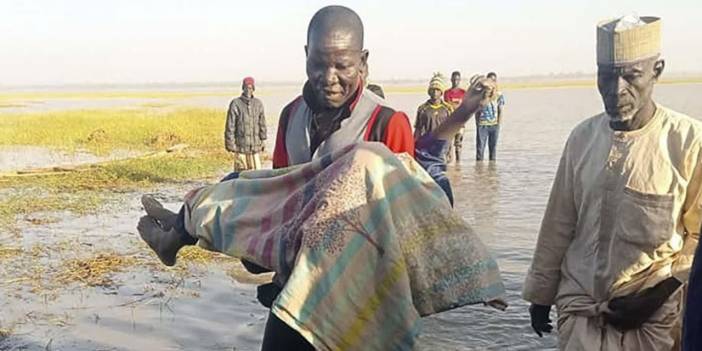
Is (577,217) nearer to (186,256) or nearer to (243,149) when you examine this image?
(186,256)

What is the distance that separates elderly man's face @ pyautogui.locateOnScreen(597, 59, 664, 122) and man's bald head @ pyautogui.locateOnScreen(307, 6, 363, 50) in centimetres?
95

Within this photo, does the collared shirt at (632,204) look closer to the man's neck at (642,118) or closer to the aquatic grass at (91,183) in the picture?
the man's neck at (642,118)

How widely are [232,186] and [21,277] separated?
18.4 feet

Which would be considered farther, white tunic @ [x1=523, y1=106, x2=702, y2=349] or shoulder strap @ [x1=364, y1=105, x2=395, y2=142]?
white tunic @ [x1=523, y1=106, x2=702, y2=349]

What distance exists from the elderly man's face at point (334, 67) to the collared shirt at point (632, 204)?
99 cm

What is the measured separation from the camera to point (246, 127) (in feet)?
38.0

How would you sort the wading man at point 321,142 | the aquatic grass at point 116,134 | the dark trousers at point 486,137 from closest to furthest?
the wading man at point 321,142, the dark trousers at point 486,137, the aquatic grass at point 116,134

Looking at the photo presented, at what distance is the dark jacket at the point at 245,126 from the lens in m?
11.6

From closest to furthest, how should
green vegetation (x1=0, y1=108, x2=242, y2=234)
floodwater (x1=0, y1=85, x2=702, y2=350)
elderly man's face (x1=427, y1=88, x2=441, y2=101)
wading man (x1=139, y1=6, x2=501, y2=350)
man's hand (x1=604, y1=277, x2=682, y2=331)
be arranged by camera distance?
wading man (x1=139, y1=6, x2=501, y2=350), man's hand (x1=604, y1=277, x2=682, y2=331), floodwater (x1=0, y1=85, x2=702, y2=350), elderly man's face (x1=427, y1=88, x2=441, y2=101), green vegetation (x1=0, y1=108, x2=242, y2=234)

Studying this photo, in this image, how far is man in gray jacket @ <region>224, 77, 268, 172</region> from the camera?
11.5 meters

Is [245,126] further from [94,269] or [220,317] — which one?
[220,317]

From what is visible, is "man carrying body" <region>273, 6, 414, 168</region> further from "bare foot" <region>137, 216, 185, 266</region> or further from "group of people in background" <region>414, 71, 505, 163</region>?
"group of people in background" <region>414, 71, 505, 163</region>

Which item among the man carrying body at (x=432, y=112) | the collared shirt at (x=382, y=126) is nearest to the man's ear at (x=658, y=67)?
the collared shirt at (x=382, y=126)

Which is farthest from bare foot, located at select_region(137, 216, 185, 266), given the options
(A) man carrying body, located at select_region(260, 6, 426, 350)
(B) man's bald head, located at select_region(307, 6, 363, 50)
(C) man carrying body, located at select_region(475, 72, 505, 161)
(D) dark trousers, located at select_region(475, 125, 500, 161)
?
(D) dark trousers, located at select_region(475, 125, 500, 161)
